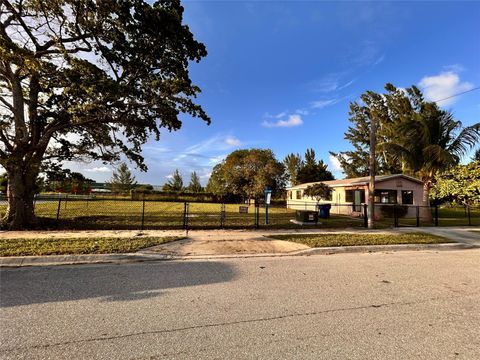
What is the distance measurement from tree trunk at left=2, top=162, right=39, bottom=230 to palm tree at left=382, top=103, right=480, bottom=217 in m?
23.0

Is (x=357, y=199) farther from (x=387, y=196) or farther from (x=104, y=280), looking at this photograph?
(x=104, y=280)

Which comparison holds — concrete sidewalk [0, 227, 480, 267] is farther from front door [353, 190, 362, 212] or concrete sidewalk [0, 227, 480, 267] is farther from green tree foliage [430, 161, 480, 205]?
front door [353, 190, 362, 212]

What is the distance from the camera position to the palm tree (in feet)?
61.7

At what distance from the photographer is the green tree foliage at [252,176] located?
3250 centimetres

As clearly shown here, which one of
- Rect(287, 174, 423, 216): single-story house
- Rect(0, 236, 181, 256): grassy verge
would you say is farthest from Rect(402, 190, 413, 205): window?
Rect(0, 236, 181, 256): grassy verge

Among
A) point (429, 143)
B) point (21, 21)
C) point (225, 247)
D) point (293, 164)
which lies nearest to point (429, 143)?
point (429, 143)

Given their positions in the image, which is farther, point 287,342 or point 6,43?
point 6,43

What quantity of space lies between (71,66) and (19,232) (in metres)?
6.73

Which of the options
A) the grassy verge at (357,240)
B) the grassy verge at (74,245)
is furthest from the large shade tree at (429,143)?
the grassy verge at (74,245)

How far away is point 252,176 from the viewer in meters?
35.3

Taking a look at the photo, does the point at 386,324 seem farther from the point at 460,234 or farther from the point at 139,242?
the point at 460,234

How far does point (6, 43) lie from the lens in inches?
362

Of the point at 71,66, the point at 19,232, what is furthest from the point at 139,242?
the point at 71,66

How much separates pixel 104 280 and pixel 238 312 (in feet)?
9.92
